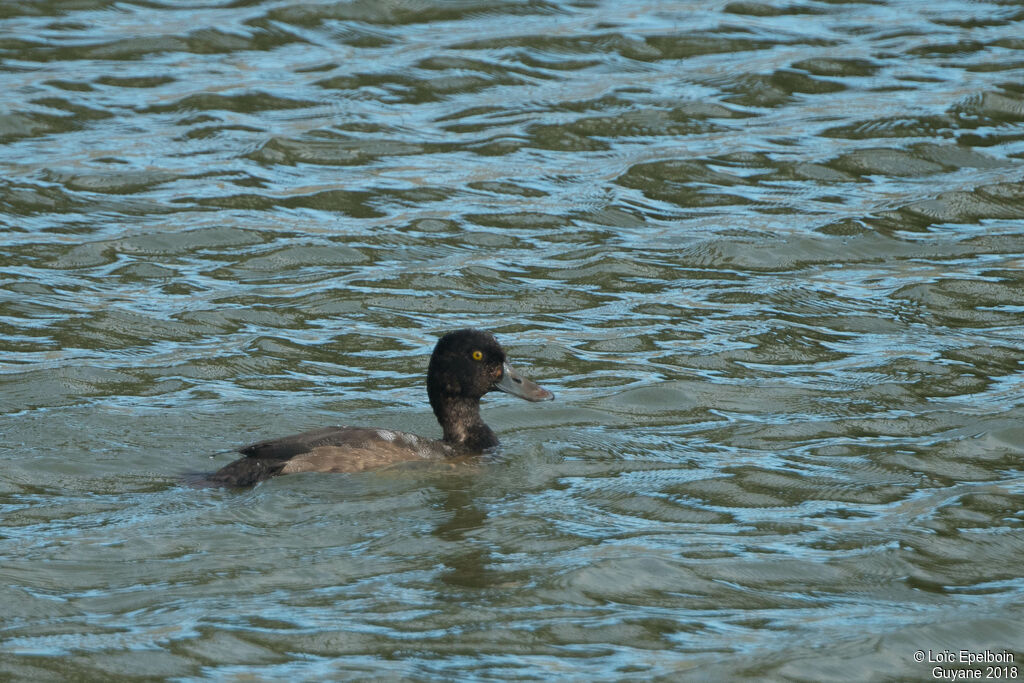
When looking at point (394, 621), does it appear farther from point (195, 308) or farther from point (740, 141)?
point (740, 141)

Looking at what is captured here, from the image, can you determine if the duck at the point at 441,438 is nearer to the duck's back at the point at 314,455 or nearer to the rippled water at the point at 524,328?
the duck's back at the point at 314,455

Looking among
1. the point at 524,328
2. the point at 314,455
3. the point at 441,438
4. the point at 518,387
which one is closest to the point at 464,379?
the point at 518,387

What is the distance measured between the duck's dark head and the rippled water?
0.34m

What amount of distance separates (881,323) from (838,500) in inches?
137

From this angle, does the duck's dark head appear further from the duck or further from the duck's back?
the duck's back

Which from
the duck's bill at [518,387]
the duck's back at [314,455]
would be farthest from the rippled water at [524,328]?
the duck's bill at [518,387]

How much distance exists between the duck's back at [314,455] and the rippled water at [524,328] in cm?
12

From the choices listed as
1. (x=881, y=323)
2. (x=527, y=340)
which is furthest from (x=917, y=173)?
(x=527, y=340)

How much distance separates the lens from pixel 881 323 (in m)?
11.9

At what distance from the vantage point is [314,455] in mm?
9070

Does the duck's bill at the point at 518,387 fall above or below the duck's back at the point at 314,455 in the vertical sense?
above

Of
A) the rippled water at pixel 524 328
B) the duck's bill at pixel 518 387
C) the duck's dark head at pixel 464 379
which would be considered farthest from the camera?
the duck's bill at pixel 518 387

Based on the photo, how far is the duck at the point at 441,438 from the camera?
9.06m

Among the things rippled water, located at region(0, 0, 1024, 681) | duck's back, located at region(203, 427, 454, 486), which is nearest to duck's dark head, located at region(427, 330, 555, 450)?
rippled water, located at region(0, 0, 1024, 681)
